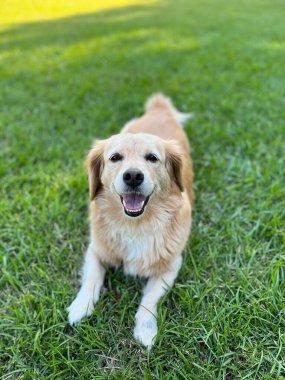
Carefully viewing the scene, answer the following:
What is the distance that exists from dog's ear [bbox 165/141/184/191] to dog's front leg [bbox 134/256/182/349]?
0.60m

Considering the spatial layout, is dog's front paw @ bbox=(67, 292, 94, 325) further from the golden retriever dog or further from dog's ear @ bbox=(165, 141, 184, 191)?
dog's ear @ bbox=(165, 141, 184, 191)

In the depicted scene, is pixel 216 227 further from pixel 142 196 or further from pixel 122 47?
pixel 122 47

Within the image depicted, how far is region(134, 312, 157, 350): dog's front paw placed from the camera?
81.8 inches

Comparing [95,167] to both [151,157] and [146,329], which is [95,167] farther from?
[146,329]

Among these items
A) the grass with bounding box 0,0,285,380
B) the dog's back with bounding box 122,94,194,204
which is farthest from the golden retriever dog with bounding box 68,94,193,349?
the dog's back with bounding box 122,94,194,204

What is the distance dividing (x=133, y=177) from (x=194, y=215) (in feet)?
3.64

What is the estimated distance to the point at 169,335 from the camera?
2098 mm

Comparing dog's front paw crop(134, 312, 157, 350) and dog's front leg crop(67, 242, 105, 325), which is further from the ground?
dog's front leg crop(67, 242, 105, 325)

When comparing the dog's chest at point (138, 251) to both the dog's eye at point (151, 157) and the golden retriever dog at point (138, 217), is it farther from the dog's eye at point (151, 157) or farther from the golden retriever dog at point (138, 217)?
the dog's eye at point (151, 157)

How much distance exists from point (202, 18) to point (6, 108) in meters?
8.33

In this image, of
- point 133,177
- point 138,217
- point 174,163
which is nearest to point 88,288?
point 138,217

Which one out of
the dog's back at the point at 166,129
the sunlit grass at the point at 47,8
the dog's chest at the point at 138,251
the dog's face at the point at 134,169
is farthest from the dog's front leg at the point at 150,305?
the sunlit grass at the point at 47,8

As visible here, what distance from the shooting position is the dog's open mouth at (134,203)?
2.31 metres

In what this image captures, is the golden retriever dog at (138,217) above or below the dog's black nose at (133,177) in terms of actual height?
below
